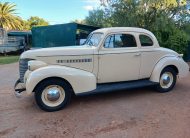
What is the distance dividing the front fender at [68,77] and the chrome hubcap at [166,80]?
227cm

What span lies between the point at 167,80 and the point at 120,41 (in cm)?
194

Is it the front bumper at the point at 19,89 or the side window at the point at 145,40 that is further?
the side window at the point at 145,40

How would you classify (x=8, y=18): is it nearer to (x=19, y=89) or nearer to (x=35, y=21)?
(x=35, y=21)

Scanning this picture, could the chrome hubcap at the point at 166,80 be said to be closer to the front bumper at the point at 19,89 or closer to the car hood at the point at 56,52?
the car hood at the point at 56,52

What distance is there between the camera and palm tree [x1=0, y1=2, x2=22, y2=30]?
36091 mm

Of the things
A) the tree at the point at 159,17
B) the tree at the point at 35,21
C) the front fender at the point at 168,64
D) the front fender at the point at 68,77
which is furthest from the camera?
the tree at the point at 35,21

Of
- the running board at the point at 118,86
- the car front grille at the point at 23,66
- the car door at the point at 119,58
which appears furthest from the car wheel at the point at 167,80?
the car front grille at the point at 23,66

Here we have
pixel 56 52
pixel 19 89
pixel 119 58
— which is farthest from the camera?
pixel 119 58

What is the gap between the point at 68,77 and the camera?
541 centimetres

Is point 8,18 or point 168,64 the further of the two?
point 8,18

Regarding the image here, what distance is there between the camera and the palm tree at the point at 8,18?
118ft

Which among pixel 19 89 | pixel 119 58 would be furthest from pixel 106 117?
pixel 19 89

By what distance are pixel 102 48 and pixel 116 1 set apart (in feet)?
27.3

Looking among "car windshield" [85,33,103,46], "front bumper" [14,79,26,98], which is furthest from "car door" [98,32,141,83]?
"front bumper" [14,79,26,98]
